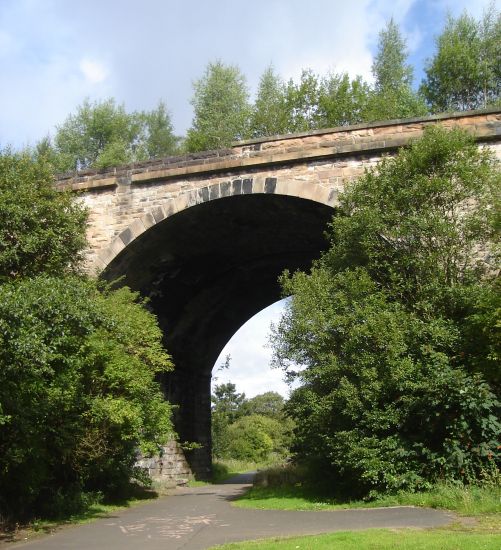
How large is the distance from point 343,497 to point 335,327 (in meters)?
3.24

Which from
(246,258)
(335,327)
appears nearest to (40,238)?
(335,327)

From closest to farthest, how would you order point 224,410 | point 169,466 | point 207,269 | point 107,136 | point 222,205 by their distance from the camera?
point 222,205
point 207,269
point 169,466
point 107,136
point 224,410

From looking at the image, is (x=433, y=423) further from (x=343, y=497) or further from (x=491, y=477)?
(x=343, y=497)

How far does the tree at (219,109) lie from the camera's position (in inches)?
1247

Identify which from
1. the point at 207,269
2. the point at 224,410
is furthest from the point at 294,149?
the point at 224,410

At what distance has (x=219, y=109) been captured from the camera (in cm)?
3362

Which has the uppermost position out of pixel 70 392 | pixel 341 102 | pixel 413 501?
pixel 341 102

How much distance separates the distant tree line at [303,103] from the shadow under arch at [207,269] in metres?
10.6

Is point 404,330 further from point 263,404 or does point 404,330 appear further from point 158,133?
point 263,404

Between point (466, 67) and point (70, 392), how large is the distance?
87.2 feet

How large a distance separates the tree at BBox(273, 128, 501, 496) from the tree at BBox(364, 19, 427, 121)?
55.4ft

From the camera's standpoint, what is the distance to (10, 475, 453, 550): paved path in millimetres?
8000

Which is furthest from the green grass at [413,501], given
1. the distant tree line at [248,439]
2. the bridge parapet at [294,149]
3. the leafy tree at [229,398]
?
the leafy tree at [229,398]

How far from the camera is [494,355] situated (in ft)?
32.7
